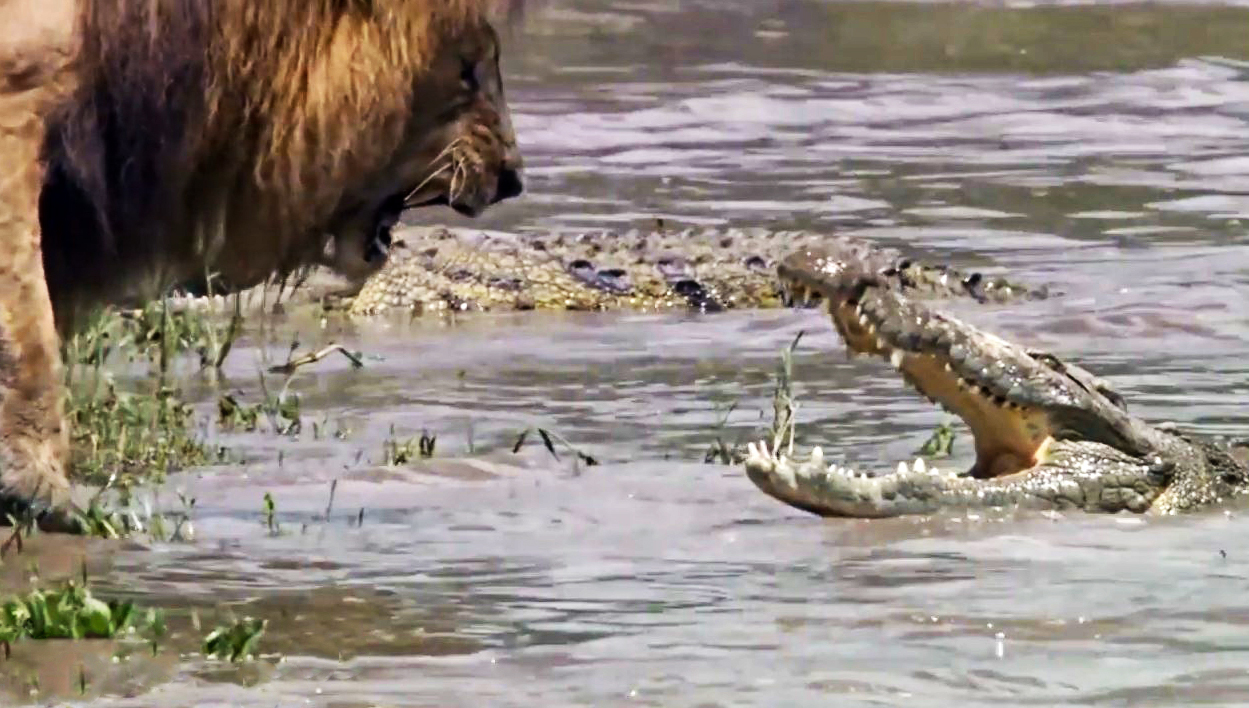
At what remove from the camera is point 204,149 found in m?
6.33

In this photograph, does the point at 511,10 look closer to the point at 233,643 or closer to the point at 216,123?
the point at 216,123

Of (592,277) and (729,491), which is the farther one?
(592,277)

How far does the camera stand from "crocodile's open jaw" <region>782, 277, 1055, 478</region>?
6668 mm

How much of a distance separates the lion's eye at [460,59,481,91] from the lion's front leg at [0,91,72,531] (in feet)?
3.51

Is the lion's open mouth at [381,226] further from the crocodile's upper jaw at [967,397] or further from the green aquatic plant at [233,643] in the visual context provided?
the green aquatic plant at [233,643]

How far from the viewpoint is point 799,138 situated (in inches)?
574

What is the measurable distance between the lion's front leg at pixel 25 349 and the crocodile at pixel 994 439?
157cm

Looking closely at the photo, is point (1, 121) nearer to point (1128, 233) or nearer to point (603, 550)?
point (603, 550)

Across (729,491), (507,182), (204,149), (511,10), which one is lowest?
(729,491)

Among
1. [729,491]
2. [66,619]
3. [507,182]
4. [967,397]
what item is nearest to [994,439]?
[967,397]

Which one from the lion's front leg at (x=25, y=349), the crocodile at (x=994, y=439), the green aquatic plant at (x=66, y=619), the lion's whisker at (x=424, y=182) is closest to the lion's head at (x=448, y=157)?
the lion's whisker at (x=424, y=182)

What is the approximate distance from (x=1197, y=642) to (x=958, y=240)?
22.5 feet

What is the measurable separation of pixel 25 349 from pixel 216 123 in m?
0.79

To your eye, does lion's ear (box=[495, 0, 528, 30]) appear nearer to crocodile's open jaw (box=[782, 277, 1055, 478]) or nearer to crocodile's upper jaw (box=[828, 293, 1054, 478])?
crocodile's open jaw (box=[782, 277, 1055, 478])
